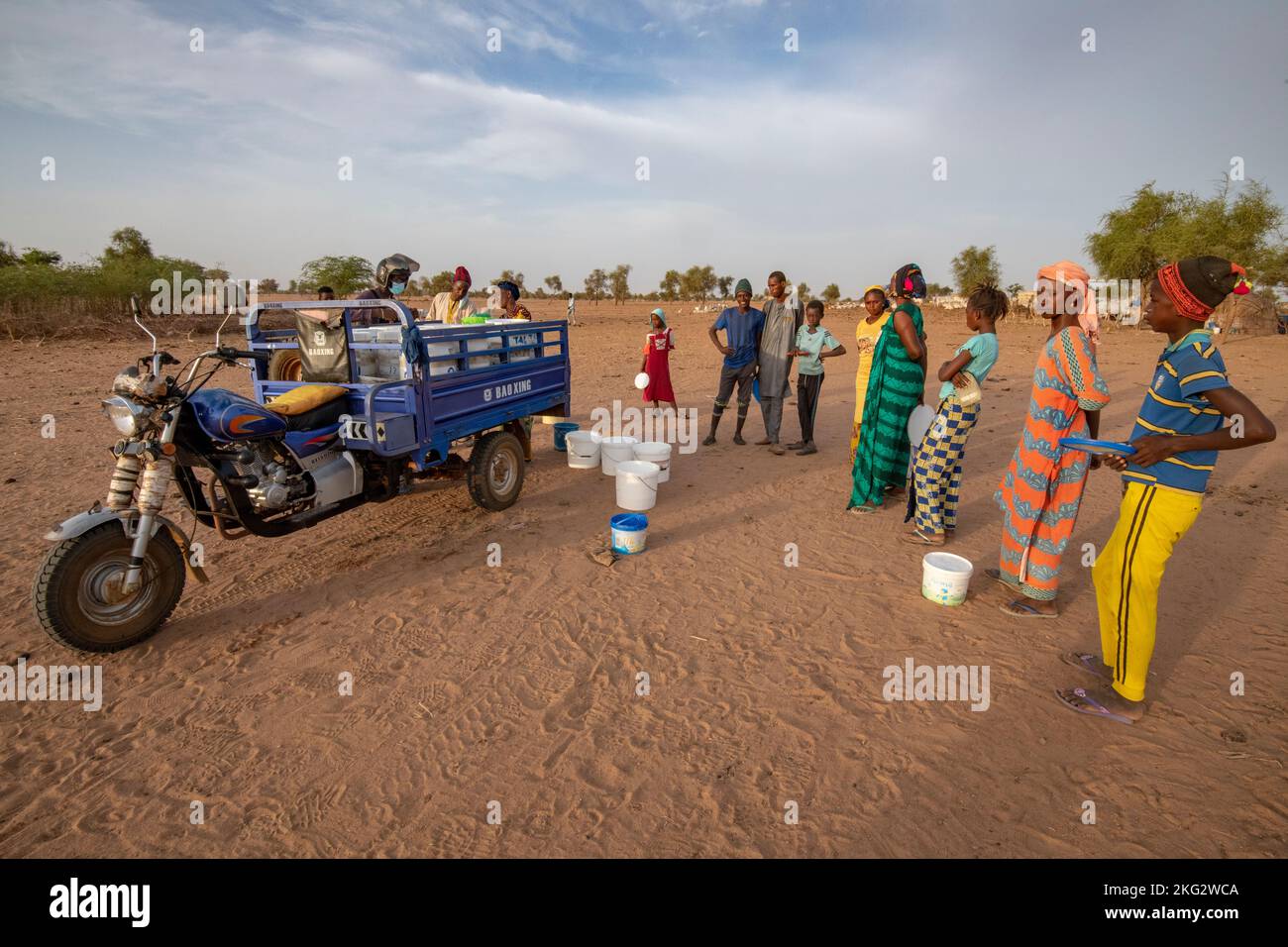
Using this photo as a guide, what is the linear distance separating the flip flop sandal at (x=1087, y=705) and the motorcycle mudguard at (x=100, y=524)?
185 inches

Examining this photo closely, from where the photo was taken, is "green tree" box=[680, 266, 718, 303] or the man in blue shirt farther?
"green tree" box=[680, 266, 718, 303]

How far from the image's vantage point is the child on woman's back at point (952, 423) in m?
4.43

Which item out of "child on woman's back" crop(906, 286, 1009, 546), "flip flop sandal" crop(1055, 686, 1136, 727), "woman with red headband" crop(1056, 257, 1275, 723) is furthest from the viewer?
"child on woman's back" crop(906, 286, 1009, 546)

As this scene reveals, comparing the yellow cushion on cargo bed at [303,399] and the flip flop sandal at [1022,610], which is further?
the yellow cushion on cargo bed at [303,399]

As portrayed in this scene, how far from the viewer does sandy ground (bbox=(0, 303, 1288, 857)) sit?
92.5 inches

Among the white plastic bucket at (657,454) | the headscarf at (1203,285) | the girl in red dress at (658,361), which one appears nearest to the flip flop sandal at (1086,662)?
the headscarf at (1203,285)

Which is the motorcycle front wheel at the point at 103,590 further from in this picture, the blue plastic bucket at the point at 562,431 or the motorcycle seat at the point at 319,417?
the blue plastic bucket at the point at 562,431

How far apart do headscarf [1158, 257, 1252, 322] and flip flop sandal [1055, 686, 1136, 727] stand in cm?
182

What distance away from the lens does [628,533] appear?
187 inches

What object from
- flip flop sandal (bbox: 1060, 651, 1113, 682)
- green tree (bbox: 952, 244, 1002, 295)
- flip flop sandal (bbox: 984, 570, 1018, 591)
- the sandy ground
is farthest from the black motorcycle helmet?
green tree (bbox: 952, 244, 1002, 295)

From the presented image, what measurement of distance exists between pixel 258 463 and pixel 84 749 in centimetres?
179

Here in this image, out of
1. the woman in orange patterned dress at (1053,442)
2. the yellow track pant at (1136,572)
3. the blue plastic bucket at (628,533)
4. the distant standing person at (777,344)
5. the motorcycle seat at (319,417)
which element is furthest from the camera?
the distant standing person at (777,344)

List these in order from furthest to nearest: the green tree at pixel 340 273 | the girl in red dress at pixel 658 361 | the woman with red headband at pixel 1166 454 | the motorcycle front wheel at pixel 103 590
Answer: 1. the green tree at pixel 340 273
2. the girl in red dress at pixel 658 361
3. the motorcycle front wheel at pixel 103 590
4. the woman with red headband at pixel 1166 454

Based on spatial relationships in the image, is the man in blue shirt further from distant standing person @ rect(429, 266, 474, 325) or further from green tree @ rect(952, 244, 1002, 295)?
green tree @ rect(952, 244, 1002, 295)
